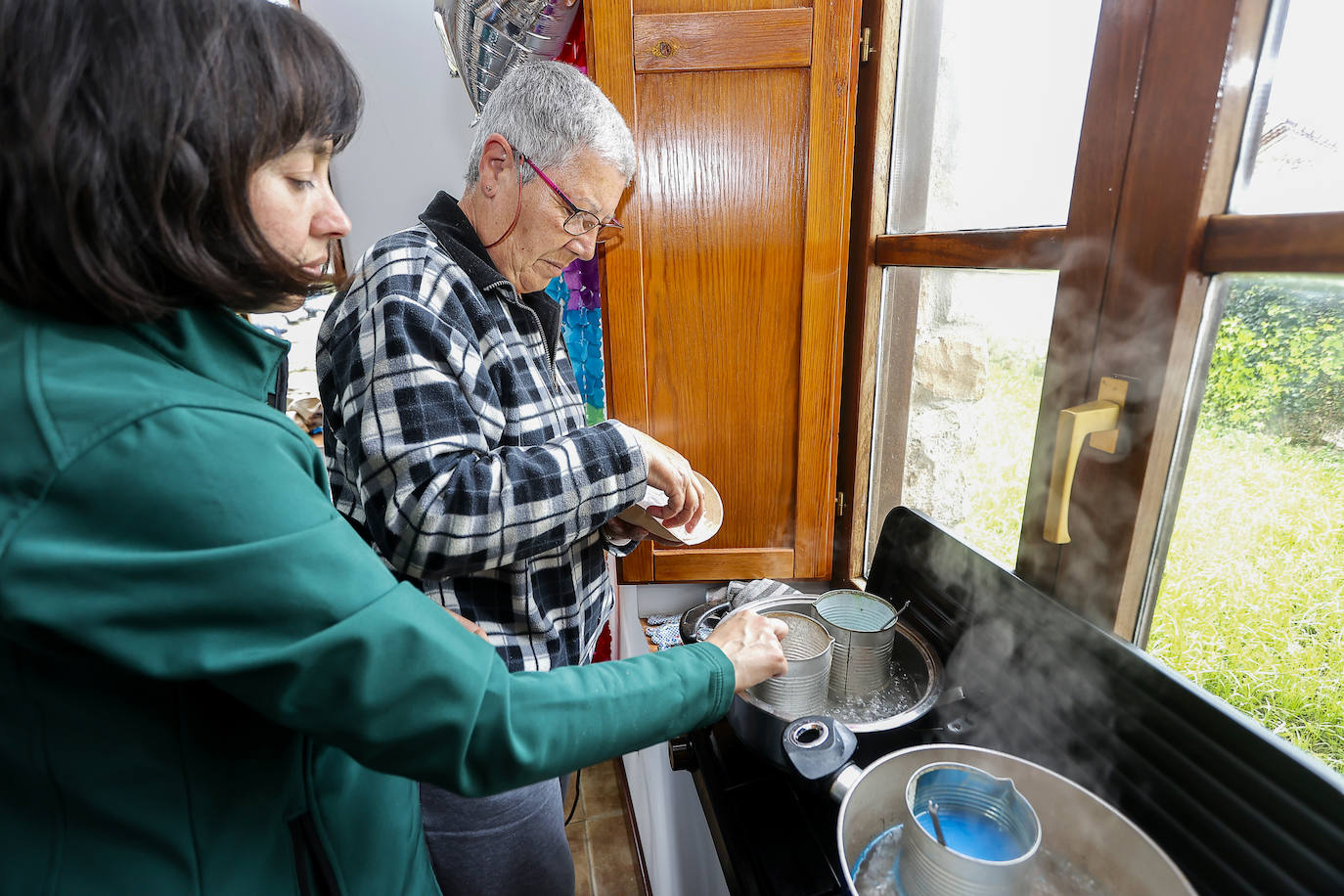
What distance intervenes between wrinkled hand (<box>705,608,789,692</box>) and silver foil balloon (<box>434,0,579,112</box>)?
51.1 inches

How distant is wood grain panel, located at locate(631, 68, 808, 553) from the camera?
1227 millimetres

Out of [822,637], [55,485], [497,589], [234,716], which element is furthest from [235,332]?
[822,637]

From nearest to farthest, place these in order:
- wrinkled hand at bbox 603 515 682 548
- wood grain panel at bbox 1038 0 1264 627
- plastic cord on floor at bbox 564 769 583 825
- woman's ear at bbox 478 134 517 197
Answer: wood grain panel at bbox 1038 0 1264 627
woman's ear at bbox 478 134 517 197
wrinkled hand at bbox 603 515 682 548
plastic cord on floor at bbox 564 769 583 825

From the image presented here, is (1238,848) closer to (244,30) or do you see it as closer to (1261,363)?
(1261,363)

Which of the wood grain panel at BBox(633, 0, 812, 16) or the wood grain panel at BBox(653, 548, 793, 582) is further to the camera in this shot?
the wood grain panel at BBox(653, 548, 793, 582)

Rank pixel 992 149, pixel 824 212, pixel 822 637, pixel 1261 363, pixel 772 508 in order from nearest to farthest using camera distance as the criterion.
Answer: pixel 1261 363, pixel 822 637, pixel 992 149, pixel 824 212, pixel 772 508

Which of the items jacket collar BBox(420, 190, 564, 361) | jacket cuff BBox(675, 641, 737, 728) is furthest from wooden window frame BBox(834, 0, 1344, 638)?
jacket collar BBox(420, 190, 564, 361)

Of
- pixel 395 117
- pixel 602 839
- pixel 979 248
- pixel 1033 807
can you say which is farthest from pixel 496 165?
pixel 395 117

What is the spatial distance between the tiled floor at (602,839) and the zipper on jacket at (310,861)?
138 cm

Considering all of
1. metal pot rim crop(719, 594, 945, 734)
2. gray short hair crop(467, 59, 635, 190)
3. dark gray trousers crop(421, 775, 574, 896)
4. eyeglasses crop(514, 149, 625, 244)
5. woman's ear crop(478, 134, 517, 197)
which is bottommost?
dark gray trousers crop(421, 775, 574, 896)

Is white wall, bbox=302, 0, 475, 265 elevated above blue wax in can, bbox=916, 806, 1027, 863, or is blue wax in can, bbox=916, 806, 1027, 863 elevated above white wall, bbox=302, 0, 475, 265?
white wall, bbox=302, 0, 475, 265

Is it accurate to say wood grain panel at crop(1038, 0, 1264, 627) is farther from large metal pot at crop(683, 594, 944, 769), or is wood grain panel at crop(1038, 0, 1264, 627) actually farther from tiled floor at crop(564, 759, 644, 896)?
tiled floor at crop(564, 759, 644, 896)

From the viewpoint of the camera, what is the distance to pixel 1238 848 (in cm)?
58

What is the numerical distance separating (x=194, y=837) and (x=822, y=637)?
69cm
